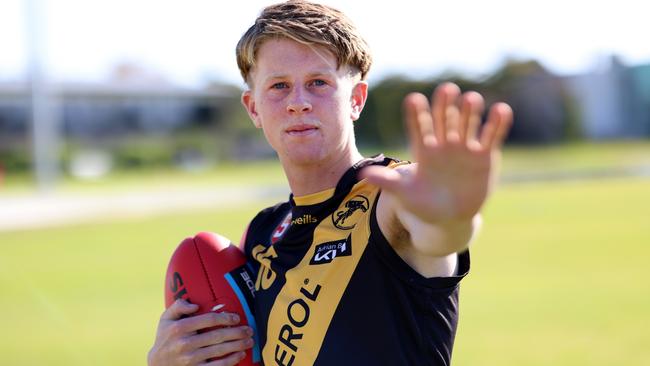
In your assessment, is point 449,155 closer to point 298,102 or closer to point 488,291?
point 298,102

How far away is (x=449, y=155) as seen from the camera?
167cm

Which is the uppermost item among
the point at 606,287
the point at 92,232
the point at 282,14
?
the point at 282,14

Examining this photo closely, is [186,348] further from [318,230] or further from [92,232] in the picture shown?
[92,232]

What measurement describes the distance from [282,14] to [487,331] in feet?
16.8

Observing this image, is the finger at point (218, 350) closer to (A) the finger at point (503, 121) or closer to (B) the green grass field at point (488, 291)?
(A) the finger at point (503, 121)

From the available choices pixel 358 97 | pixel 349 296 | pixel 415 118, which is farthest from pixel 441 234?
pixel 358 97

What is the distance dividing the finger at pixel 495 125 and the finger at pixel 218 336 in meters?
1.18

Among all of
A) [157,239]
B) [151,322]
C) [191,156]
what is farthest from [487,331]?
[191,156]

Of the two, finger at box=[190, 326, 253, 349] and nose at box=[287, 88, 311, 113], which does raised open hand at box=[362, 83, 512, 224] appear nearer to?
nose at box=[287, 88, 311, 113]

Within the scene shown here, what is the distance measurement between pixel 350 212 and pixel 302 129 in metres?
0.28

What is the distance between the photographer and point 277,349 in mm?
2385

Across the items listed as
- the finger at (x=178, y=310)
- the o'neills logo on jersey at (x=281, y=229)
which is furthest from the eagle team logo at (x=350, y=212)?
the finger at (x=178, y=310)

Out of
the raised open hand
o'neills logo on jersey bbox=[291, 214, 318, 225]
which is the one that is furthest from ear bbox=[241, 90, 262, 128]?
the raised open hand

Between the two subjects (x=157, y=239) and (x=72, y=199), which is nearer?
(x=157, y=239)
